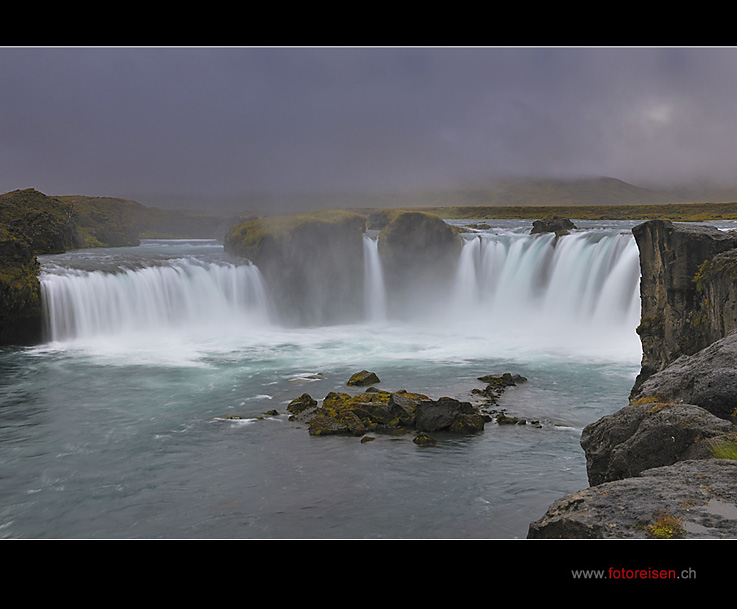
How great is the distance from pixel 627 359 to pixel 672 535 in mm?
23845

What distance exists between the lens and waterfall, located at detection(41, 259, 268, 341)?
31844mm

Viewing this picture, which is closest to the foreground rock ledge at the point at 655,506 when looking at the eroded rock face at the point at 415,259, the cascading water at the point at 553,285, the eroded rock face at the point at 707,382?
the eroded rock face at the point at 707,382

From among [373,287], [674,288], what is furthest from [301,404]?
[373,287]

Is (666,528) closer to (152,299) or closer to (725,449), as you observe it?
(725,449)

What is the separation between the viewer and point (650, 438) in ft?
21.6

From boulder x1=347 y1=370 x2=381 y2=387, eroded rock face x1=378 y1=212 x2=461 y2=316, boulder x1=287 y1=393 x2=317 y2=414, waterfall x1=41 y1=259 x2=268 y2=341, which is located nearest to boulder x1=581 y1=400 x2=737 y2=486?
boulder x1=287 y1=393 x2=317 y2=414

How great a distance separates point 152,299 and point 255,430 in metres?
21.0

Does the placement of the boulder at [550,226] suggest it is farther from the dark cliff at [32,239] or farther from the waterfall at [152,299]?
the dark cliff at [32,239]

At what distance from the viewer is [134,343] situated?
30938mm

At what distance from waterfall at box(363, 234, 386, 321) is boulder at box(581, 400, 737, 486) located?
110 ft

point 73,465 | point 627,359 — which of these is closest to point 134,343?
point 73,465

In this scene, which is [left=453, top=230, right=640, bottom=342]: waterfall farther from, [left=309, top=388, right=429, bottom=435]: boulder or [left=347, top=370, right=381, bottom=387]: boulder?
[left=309, top=388, right=429, bottom=435]: boulder

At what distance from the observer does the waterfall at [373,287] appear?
4106 cm
